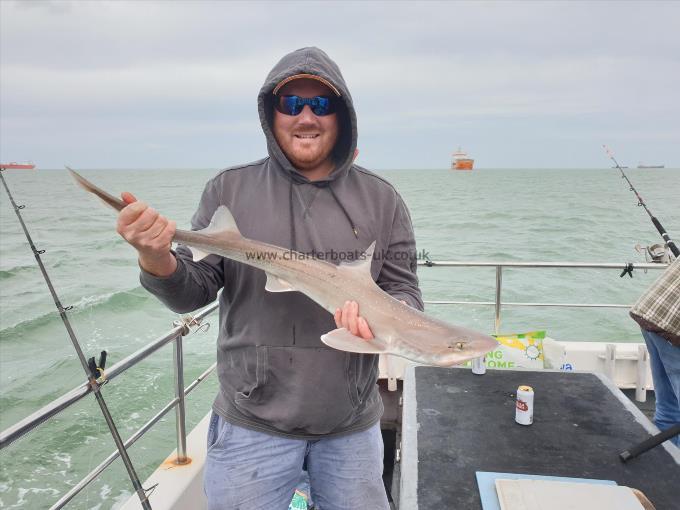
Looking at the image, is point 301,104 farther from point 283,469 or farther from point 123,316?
point 123,316

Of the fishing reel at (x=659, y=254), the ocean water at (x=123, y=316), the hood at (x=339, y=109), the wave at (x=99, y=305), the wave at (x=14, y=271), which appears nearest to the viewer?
the hood at (x=339, y=109)

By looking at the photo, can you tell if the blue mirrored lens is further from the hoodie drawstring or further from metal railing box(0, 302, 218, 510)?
metal railing box(0, 302, 218, 510)

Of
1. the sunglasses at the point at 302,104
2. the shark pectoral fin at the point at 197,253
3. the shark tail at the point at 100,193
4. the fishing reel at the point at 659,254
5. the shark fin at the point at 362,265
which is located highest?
the sunglasses at the point at 302,104

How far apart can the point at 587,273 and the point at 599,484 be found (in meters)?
16.5

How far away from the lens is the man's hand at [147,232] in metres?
1.92

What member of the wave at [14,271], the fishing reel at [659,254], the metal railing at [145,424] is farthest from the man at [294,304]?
the wave at [14,271]

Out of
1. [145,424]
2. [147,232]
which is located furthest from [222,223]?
[145,424]

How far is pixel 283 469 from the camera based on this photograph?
92.3 inches

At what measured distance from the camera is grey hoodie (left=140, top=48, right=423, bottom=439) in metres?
2.32

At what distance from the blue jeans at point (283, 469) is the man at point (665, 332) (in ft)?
7.13

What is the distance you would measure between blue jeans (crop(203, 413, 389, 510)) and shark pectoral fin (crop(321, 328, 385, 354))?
0.64 meters

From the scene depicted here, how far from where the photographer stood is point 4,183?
122 inches

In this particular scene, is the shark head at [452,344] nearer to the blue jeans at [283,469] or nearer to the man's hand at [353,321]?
the man's hand at [353,321]

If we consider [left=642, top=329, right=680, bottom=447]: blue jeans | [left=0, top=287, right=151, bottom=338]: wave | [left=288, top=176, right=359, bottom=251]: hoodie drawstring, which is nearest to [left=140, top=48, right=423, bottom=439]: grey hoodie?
[left=288, top=176, right=359, bottom=251]: hoodie drawstring
